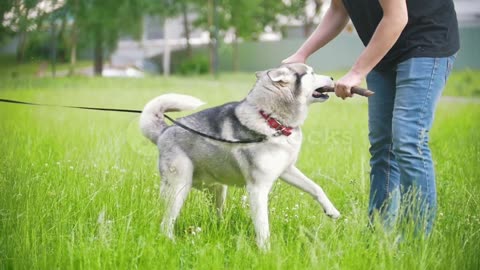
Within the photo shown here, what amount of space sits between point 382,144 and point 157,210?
102 centimetres

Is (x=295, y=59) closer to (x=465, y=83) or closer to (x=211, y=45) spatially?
(x=465, y=83)

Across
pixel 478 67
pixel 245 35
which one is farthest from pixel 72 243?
pixel 245 35

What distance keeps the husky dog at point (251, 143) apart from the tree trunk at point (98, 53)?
3025mm

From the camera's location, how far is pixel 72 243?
2.25m

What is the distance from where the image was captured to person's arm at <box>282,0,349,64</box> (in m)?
2.69

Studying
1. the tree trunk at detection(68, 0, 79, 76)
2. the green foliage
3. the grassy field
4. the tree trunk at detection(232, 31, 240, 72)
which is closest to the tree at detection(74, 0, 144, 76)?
the tree trunk at detection(68, 0, 79, 76)

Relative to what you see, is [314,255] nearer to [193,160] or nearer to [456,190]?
[193,160]

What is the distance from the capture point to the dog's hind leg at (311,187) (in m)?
2.49

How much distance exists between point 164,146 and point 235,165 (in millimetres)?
329

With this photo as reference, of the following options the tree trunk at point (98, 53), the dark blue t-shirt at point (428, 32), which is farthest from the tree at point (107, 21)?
the dark blue t-shirt at point (428, 32)

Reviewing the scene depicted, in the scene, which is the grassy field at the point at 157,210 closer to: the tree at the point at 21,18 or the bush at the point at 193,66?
the tree at the point at 21,18

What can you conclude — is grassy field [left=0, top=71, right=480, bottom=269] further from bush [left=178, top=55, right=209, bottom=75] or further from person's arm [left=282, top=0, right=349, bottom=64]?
bush [left=178, top=55, right=209, bottom=75]

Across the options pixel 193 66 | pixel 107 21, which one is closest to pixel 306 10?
pixel 193 66

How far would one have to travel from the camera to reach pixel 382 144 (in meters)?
2.66
